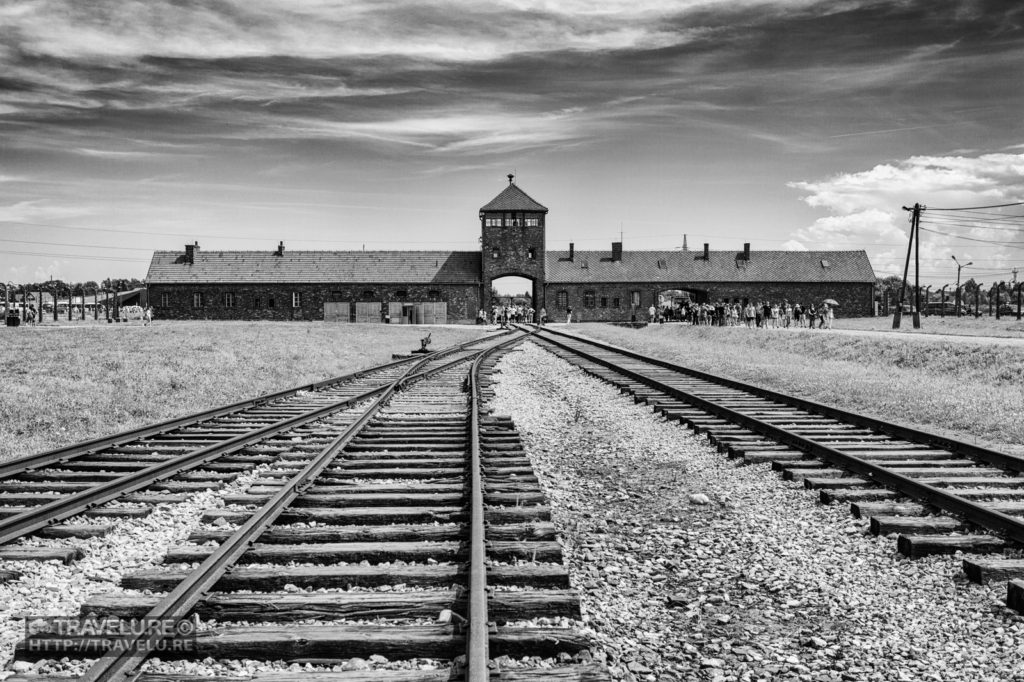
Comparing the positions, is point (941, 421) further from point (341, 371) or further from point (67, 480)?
point (341, 371)

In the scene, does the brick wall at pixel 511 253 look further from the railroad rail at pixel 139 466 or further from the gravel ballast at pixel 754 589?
the gravel ballast at pixel 754 589

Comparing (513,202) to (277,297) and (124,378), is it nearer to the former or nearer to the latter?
(277,297)

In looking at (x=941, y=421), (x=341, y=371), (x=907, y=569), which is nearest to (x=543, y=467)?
(x=907, y=569)

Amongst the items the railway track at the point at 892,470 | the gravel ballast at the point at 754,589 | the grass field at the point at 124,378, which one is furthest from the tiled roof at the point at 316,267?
the gravel ballast at the point at 754,589

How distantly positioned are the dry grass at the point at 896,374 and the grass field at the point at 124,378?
1014 centimetres

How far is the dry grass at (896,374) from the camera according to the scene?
10953 mm

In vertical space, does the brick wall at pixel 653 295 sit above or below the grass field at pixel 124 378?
above

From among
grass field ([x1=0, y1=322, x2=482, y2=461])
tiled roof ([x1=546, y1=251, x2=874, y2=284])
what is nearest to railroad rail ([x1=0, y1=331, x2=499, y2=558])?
grass field ([x1=0, y1=322, x2=482, y2=461])

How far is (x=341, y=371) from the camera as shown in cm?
1908

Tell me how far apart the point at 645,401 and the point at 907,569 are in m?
7.48

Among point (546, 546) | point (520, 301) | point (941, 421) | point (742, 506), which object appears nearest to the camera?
point (546, 546)

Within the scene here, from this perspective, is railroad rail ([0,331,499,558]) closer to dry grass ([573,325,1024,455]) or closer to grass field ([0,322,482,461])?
grass field ([0,322,482,461])

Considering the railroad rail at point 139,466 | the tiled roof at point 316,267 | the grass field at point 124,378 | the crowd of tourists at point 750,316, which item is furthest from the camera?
the tiled roof at point 316,267

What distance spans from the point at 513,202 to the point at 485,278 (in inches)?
272
